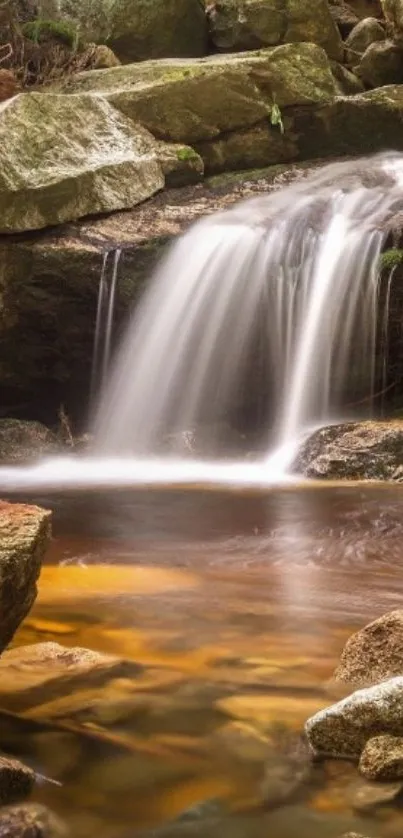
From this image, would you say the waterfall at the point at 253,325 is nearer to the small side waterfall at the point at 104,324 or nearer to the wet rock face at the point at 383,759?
the small side waterfall at the point at 104,324

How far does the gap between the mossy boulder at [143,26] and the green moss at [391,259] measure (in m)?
8.08

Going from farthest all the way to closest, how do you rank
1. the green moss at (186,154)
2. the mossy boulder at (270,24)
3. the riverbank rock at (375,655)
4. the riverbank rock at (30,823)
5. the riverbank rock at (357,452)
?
the mossy boulder at (270,24) < the green moss at (186,154) < the riverbank rock at (357,452) < the riverbank rock at (375,655) < the riverbank rock at (30,823)

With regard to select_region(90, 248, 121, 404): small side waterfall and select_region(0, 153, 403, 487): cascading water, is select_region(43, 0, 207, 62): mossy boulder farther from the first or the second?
select_region(90, 248, 121, 404): small side waterfall

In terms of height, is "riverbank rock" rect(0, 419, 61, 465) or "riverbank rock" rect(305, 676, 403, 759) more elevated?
"riverbank rock" rect(305, 676, 403, 759)

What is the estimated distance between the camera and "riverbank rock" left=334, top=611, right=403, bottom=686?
3004 mm

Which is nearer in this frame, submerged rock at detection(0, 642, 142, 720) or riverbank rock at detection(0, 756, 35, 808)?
riverbank rock at detection(0, 756, 35, 808)

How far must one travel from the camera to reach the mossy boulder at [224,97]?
43.9ft

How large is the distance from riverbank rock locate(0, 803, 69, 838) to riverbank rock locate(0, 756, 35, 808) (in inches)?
1.6

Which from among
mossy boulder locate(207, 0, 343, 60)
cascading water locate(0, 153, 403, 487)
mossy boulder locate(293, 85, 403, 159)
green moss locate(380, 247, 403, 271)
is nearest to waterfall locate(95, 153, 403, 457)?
cascading water locate(0, 153, 403, 487)

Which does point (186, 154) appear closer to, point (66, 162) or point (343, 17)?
point (66, 162)

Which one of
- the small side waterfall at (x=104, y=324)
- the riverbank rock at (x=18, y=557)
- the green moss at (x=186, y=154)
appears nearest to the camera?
the riverbank rock at (x=18, y=557)

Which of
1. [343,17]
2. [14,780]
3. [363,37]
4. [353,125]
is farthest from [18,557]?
[343,17]

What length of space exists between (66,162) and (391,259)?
172 inches

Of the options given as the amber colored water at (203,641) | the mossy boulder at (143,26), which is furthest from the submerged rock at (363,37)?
the amber colored water at (203,641)
